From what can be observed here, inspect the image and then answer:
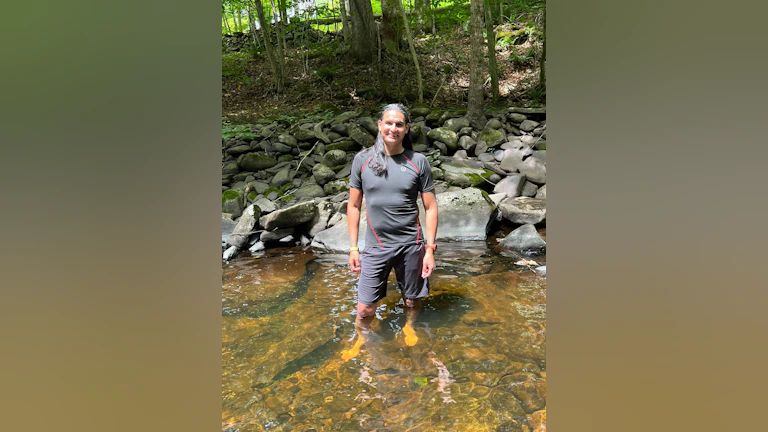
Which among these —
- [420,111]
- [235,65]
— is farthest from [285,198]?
[235,65]

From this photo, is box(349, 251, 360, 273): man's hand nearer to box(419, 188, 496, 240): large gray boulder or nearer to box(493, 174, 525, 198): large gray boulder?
box(419, 188, 496, 240): large gray boulder

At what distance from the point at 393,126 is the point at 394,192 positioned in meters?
0.46

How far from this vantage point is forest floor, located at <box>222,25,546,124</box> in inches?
516

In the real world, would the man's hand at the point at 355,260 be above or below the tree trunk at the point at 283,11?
below

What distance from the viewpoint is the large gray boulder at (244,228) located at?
6.62 meters

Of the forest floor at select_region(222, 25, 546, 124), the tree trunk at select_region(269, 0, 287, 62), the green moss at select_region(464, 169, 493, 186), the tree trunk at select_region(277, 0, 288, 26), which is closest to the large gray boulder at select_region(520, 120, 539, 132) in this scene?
the forest floor at select_region(222, 25, 546, 124)

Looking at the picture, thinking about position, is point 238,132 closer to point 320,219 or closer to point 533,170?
point 320,219

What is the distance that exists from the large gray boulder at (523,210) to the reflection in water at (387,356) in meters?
1.83

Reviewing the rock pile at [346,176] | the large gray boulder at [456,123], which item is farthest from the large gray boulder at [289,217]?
the large gray boulder at [456,123]

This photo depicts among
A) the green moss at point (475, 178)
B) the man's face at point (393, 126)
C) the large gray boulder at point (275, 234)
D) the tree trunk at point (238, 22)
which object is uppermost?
the tree trunk at point (238, 22)

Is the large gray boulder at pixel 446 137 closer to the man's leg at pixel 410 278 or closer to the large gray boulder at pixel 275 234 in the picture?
the large gray boulder at pixel 275 234
